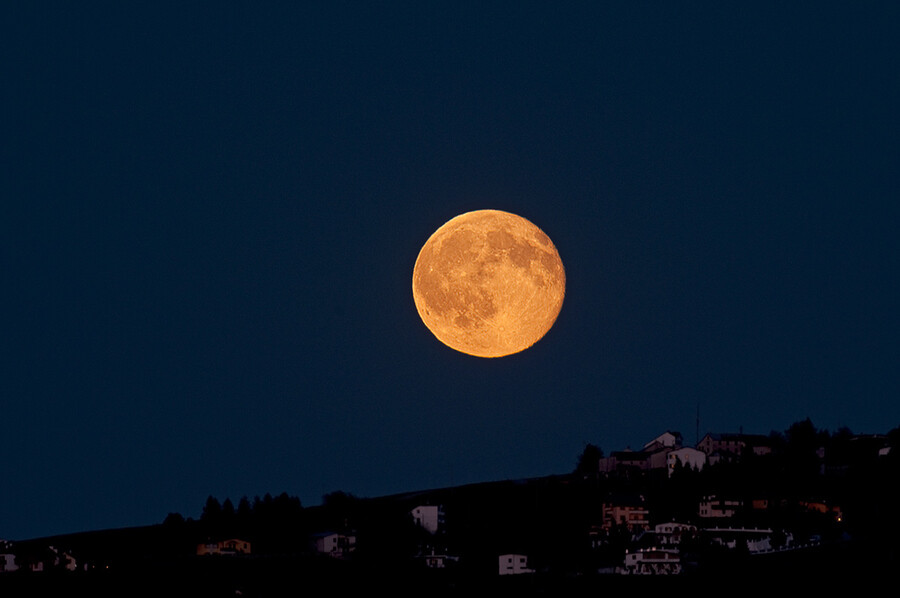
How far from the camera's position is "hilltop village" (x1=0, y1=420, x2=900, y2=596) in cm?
6781

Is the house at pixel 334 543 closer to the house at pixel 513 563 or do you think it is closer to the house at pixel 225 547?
the house at pixel 225 547

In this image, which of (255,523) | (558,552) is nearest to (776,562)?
(558,552)

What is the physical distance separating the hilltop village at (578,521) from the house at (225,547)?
189 millimetres

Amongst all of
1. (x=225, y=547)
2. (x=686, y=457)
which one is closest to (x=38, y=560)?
(x=225, y=547)

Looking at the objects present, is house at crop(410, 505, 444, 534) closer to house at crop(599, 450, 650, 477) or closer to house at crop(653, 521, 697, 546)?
house at crop(653, 521, 697, 546)

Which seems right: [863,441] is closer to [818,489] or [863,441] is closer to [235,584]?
[818,489]

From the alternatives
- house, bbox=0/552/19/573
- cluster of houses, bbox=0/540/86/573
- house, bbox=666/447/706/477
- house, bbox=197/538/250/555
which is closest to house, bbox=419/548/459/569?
cluster of houses, bbox=0/540/86/573

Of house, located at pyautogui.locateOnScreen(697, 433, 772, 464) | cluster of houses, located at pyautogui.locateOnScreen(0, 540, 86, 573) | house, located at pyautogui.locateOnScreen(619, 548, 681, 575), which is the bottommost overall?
house, located at pyautogui.locateOnScreen(619, 548, 681, 575)

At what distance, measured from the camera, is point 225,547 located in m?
90.7

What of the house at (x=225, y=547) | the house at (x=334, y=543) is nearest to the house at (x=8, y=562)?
the house at (x=225, y=547)

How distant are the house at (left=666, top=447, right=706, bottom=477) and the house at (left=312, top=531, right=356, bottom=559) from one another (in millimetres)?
38928

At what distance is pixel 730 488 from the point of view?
100000 millimetres

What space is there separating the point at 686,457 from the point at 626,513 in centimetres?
2630

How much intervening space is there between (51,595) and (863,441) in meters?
93.8
